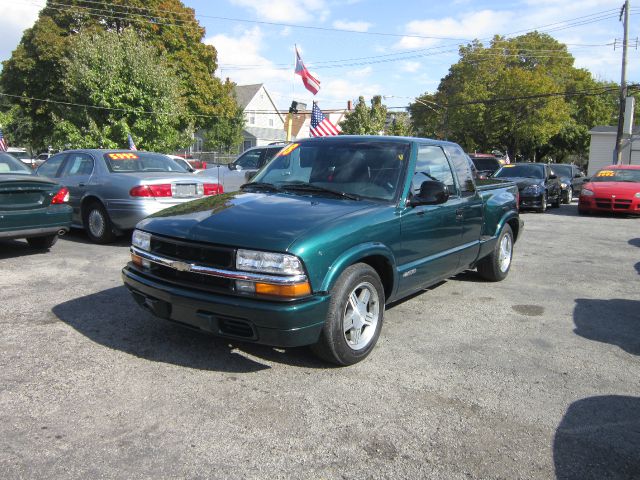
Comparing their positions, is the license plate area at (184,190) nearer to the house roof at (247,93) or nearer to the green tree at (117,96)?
the green tree at (117,96)

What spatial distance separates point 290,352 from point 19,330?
2.38 meters

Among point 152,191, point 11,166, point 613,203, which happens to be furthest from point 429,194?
point 613,203

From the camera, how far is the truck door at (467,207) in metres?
5.40

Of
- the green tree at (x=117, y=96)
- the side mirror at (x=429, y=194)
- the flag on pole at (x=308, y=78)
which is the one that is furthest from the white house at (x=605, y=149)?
the side mirror at (x=429, y=194)

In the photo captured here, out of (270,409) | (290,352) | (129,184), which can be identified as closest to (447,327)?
(290,352)

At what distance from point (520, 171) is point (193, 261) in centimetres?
1551

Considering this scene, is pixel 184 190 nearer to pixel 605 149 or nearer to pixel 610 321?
pixel 610 321

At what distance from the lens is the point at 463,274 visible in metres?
7.11

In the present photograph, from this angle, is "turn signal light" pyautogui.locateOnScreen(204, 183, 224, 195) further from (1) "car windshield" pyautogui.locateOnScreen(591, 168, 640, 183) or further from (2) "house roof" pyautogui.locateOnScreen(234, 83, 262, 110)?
(2) "house roof" pyautogui.locateOnScreen(234, 83, 262, 110)

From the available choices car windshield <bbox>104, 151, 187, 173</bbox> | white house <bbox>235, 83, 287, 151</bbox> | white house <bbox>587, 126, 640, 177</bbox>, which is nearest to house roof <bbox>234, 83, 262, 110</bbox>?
white house <bbox>235, 83, 287, 151</bbox>

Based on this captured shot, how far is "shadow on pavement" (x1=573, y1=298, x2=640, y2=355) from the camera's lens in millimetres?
4617

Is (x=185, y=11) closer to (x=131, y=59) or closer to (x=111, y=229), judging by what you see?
(x=131, y=59)

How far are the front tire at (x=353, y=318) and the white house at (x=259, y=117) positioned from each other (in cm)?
5478

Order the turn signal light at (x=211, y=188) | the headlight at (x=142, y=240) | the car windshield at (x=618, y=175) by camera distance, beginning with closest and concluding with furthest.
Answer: the headlight at (x=142, y=240)
the turn signal light at (x=211, y=188)
the car windshield at (x=618, y=175)
